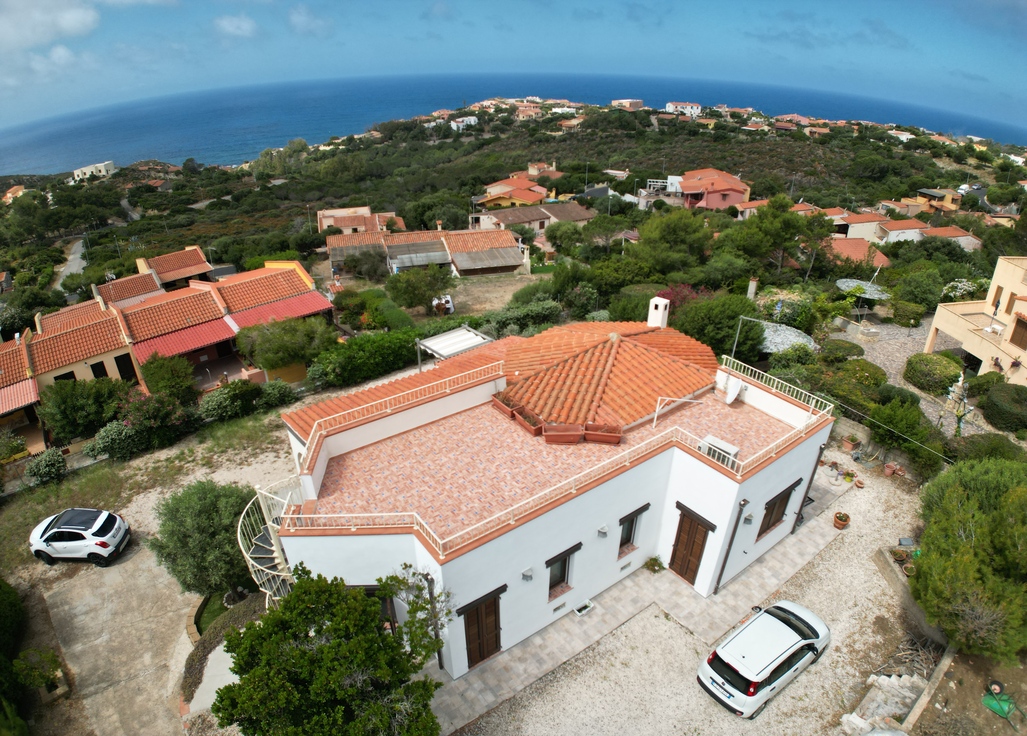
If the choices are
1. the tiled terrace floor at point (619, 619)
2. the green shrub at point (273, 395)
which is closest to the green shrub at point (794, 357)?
the tiled terrace floor at point (619, 619)

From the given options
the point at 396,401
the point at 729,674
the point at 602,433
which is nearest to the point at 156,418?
the point at 396,401

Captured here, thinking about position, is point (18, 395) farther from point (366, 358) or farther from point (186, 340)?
point (366, 358)

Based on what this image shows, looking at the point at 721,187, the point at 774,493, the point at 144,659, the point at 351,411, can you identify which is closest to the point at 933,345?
the point at 774,493

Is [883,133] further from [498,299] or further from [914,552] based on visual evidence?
[914,552]

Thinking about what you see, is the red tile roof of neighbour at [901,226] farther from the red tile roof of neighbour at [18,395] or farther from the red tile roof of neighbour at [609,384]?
the red tile roof of neighbour at [18,395]

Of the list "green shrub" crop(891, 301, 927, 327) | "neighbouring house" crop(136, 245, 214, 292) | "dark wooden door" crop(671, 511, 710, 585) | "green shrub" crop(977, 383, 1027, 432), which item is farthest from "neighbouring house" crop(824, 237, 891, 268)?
"neighbouring house" crop(136, 245, 214, 292)
